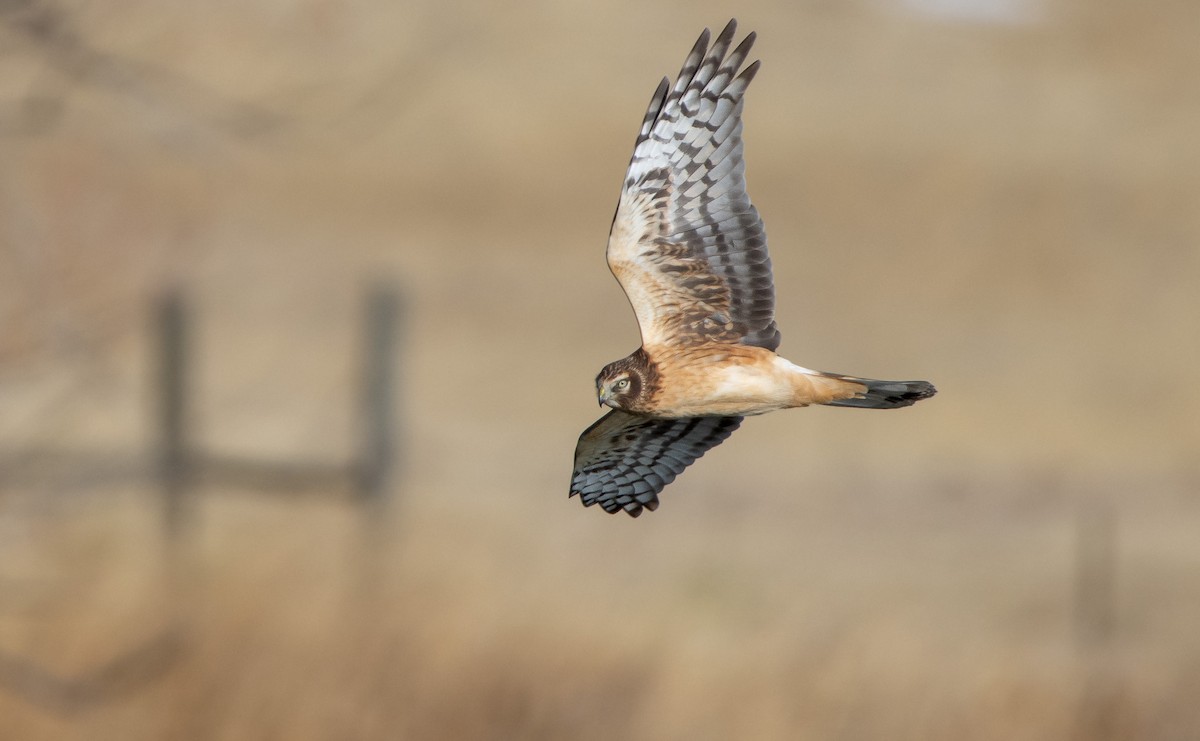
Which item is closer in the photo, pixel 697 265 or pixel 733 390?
pixel 733 390

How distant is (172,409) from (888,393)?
26.9 ft

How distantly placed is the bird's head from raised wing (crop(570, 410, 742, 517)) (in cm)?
46

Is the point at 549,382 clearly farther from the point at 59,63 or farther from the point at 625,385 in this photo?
the point at 625,385

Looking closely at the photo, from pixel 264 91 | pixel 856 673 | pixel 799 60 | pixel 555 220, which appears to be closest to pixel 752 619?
pixel 856 673

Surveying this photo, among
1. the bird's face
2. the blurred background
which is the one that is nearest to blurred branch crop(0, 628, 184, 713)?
the blurred background

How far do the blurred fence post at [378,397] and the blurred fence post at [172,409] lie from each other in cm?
130

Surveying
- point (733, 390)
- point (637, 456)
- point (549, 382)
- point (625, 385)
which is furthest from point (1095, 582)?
point (625, 385)

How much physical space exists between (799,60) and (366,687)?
548 inches

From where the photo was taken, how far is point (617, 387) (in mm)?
4195

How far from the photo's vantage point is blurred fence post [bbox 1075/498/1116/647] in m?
11.2

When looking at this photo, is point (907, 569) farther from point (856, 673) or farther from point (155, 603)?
point (155, 603)

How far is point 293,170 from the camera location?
17.6 meters

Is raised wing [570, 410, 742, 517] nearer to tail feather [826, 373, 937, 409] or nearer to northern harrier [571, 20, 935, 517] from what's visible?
northern harrier [571, 20, 935, 517]

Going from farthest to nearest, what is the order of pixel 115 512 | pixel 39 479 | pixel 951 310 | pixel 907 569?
pixel 951 310
pixel 907 569
pixel 115 512
pixel 39 479
